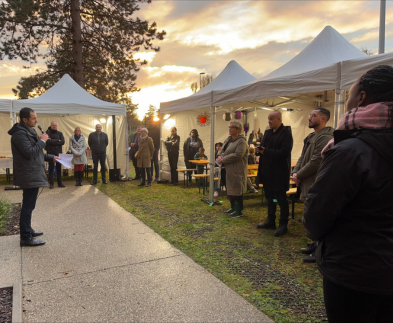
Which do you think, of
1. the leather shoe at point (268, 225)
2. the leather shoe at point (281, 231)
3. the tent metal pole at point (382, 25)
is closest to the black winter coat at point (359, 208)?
the leather shoe at point (281, 231)

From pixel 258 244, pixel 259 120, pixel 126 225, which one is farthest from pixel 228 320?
pixel 259 120

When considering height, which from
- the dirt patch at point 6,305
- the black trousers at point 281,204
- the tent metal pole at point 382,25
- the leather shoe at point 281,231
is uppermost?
the tent metal pole at point 382,25

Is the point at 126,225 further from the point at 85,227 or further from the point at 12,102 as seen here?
the point at 12,102

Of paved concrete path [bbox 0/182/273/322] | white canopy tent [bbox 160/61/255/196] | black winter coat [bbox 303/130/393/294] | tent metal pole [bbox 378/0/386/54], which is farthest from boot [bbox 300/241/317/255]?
tent metal pole [bbox 378/0/386/54]

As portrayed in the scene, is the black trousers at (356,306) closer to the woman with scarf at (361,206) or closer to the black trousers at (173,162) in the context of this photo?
the woman with scarf at (361,206)

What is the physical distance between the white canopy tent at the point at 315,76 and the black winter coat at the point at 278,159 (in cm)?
71

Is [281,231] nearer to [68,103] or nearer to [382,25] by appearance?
[68,103]

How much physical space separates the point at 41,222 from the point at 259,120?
25.9 feet

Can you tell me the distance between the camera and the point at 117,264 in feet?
11.9

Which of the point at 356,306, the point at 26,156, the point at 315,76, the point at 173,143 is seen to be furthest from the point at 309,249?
the point at 173,143

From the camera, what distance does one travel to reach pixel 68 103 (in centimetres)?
955

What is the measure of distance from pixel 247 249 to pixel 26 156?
324 cm

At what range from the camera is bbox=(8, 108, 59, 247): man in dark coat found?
A: 12.9 feet

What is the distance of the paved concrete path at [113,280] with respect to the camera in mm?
2605
